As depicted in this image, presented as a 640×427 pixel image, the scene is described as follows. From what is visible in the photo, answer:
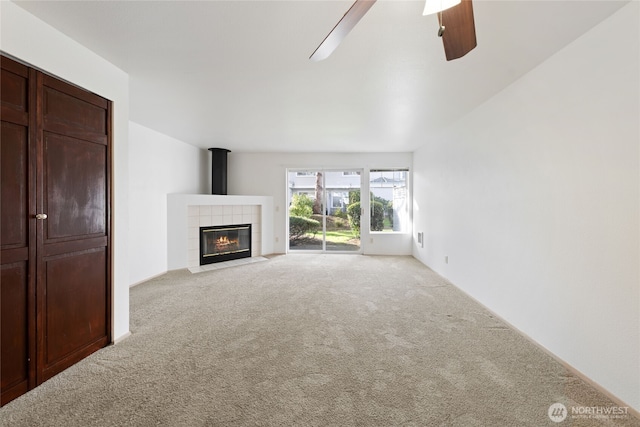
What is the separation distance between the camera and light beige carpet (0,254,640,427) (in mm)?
1429

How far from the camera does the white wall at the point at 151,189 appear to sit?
143 inches

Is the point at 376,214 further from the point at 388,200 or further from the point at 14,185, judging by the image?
the point at 14,185

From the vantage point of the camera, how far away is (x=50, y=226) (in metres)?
1.69

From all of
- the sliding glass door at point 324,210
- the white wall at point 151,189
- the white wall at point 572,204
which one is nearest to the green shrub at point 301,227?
the sliding glass door at point 324,210

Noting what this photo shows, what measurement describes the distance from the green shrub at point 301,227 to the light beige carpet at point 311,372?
2.97 metres

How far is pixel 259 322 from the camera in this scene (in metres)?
2.53

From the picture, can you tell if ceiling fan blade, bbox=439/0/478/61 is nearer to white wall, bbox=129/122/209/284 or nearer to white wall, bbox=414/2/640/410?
white wall, bbox=414/2/640/410

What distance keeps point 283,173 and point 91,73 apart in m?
3.94

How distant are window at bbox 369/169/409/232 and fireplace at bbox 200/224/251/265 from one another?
2.83 meters

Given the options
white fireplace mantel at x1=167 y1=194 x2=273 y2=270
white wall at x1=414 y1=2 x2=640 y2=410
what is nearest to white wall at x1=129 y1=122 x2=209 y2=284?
white fireplace mantel at x1=167 y1=194 x2=273 y2=270

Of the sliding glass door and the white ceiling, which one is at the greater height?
the white ceiling

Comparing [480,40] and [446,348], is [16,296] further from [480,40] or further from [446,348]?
[480,40]

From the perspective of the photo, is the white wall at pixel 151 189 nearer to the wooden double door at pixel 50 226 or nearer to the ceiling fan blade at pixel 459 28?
the wooden double door at pixel 50 226

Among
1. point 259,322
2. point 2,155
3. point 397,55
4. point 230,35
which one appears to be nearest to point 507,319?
point 259,322
